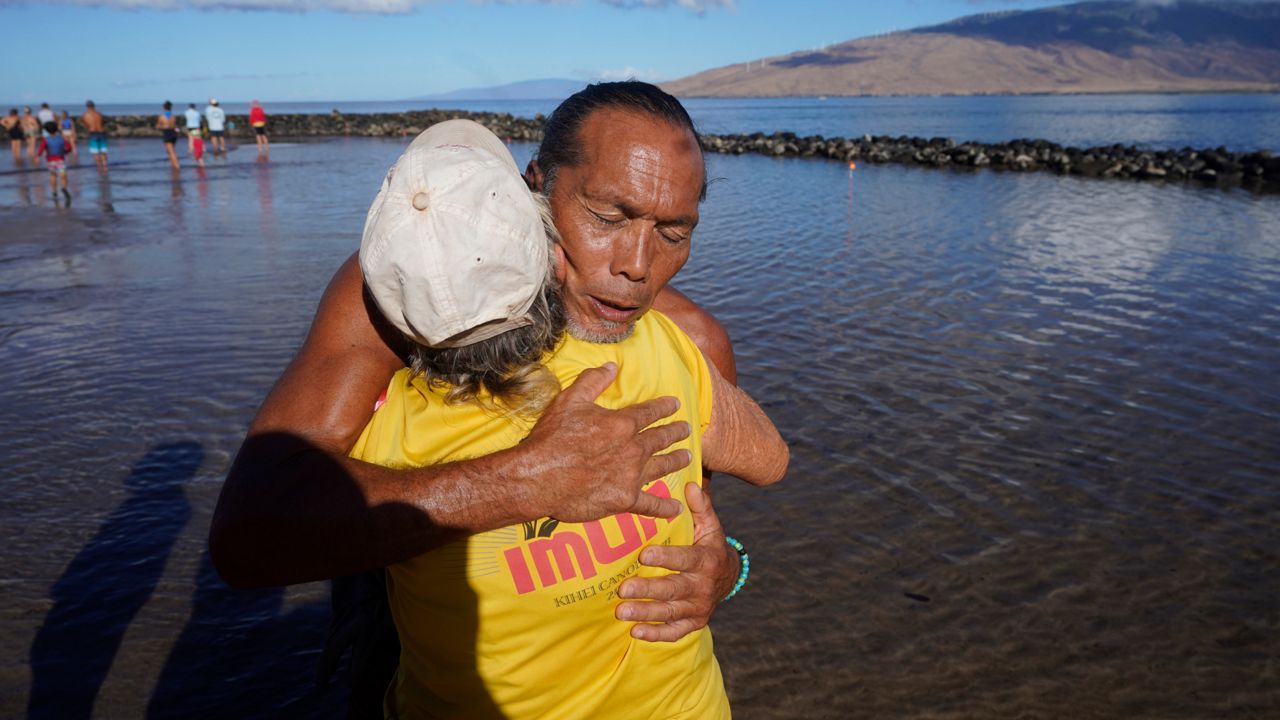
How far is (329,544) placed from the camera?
61.9 inches

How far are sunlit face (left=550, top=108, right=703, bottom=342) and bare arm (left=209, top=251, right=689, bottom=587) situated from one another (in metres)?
0.35

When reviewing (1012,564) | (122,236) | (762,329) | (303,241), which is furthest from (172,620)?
(122,236)

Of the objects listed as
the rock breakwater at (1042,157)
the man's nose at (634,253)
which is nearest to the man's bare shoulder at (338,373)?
the man's nose at (634,253)

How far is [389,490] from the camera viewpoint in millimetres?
1551

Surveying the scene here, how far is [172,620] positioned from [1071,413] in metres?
6.55

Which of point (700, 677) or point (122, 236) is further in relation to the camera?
point (122, 236)

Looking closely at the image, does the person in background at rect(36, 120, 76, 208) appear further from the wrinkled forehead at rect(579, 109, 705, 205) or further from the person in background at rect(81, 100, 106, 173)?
the wrinkled forehead at rect(579, 109, 705, 205)

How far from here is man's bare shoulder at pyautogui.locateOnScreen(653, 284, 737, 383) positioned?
2561 millimetres

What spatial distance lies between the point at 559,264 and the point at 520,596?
2.27 ft

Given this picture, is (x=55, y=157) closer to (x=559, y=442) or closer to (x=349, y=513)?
(x=349, y=513)

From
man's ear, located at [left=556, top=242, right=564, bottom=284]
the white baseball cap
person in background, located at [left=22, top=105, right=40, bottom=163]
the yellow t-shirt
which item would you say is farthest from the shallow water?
person in background, located at [left=22, top=105, right=40, bottom=163]

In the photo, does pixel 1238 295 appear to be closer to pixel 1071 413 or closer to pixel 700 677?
pixel 1071 413

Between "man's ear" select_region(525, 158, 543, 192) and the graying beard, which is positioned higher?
"man's ear" select_region(525, 158, 543, 192)

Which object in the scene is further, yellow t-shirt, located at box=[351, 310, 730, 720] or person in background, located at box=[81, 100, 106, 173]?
person in background, located at box=[81, 100, 106, 173]
